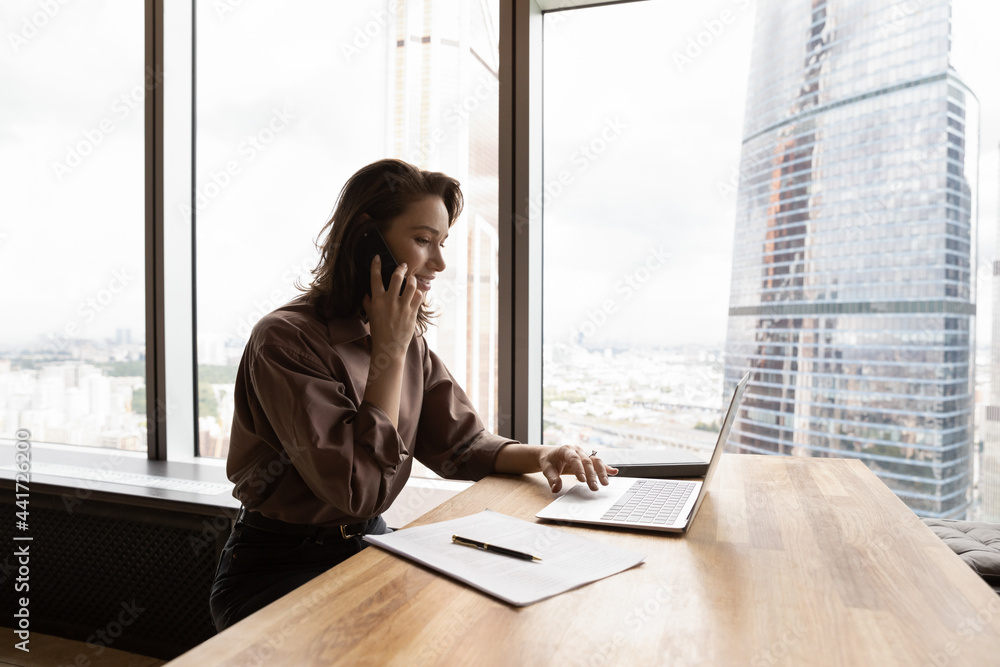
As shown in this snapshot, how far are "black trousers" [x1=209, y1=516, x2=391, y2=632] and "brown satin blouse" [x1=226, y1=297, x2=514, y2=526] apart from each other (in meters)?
0.06

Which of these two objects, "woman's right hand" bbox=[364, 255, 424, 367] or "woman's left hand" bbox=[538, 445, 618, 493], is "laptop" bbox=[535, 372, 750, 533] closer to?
"woman's left hand" bbox=[538, 445, 618, 493]

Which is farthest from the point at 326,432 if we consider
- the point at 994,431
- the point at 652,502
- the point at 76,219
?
the point at 76,219

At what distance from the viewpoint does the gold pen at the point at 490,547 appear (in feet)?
3.04

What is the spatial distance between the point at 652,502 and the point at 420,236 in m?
0.80

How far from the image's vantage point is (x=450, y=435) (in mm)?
1614

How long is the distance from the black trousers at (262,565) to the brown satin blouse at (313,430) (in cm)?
6

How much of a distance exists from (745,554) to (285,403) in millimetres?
829

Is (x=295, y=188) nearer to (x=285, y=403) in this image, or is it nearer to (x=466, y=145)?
(x=466, y=145)

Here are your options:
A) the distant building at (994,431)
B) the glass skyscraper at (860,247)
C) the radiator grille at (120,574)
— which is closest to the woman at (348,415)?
the radiator grille at (120,574)

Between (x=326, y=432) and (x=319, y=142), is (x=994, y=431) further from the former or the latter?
(x=319, y=142)

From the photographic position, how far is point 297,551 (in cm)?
132

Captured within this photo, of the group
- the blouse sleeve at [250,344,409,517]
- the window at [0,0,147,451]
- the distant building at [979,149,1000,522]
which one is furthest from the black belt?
the distant building at [979,149,1000,522]

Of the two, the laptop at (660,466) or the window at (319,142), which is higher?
the window at (319,142)

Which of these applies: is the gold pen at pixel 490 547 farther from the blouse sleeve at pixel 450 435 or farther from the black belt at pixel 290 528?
the blouse sleeve at pixel 450 435
